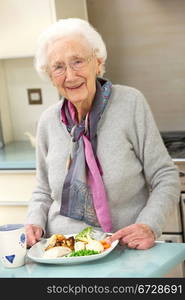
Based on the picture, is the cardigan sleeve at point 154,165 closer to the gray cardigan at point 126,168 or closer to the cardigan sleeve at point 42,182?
the gray cardigan at point 126,168

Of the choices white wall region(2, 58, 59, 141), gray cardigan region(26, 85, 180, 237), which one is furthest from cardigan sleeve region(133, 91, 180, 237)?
white wall region(2, 58, 59, 141)

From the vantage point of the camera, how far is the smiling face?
1.92 meters

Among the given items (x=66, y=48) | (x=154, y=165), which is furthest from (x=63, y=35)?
(x=154, y=165)

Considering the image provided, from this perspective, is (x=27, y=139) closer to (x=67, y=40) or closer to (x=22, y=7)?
(x=22, y=7)

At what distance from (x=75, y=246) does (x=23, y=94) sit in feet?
7.16

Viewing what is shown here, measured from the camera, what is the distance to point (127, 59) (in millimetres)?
3537

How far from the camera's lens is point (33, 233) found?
187 centimetres

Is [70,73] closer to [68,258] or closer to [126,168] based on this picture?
[126,168]

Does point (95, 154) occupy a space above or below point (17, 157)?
above

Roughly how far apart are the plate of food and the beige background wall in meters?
1.85

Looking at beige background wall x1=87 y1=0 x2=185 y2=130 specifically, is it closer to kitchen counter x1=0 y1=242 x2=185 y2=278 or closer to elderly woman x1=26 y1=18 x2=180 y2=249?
elderly woman x1=26 y1=18 x2=180 y2=249

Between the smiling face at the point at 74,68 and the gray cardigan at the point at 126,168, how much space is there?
0.30 ft

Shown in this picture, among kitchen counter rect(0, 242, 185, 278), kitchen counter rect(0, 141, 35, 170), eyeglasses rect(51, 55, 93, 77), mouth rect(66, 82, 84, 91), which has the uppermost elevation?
eyeglasses rect(51, 55, 93, 77)

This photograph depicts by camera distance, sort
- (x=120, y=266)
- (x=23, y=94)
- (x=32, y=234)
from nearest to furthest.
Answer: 1. (x=120, y=266)
2. (x=32, y=234)
3. (x=23, y=94)
